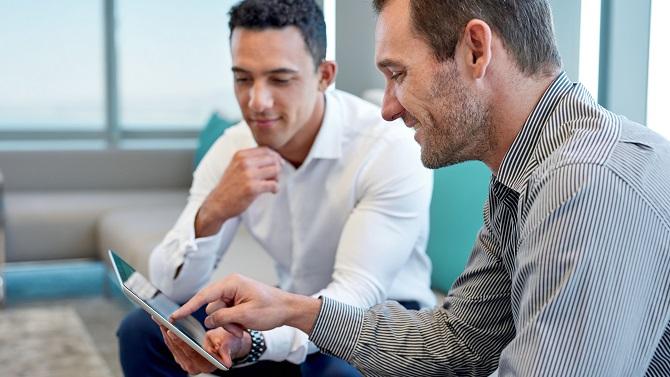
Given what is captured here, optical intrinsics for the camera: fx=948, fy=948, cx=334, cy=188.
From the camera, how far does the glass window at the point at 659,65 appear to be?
6.25 feet

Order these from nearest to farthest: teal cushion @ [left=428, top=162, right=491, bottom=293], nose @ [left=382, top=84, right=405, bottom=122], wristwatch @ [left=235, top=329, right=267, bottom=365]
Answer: nose @ [left=382, top=84, right=405, bottom=122] < wristwatch @ [left=235, top=329, right=267, bottom=365] < teal cushion @ [left=428, top=162, right=491, bottom=293]

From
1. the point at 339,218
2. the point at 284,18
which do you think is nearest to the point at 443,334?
the point at 339,218

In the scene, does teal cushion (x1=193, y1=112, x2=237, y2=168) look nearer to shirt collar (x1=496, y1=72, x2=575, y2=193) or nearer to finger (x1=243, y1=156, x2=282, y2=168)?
finger (x1=243, y1=156, x2=282, y2=168)

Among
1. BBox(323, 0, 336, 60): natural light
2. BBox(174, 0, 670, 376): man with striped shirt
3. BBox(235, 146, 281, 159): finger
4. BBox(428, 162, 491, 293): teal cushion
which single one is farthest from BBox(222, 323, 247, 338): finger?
BBox(323, 0, 336, 60): natural light

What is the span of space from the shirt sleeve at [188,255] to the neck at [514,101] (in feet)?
3.41

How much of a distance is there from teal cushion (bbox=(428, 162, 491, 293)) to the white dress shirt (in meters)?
0.14

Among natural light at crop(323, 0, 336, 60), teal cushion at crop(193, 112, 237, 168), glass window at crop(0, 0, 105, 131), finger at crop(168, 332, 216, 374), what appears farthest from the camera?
glass window at crop(0, 0, 105, 131)

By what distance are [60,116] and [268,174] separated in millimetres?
4271

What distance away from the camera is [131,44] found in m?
5.99

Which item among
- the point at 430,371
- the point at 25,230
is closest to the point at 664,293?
the point at 430,371

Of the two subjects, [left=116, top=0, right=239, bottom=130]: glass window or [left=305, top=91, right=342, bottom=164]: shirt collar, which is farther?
[left=116, top=0, right=239, bottom=130]: glass window

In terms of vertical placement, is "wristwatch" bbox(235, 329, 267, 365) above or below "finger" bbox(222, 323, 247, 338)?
below

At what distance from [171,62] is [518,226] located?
5134 millimetres

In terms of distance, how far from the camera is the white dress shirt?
78.4 inches
